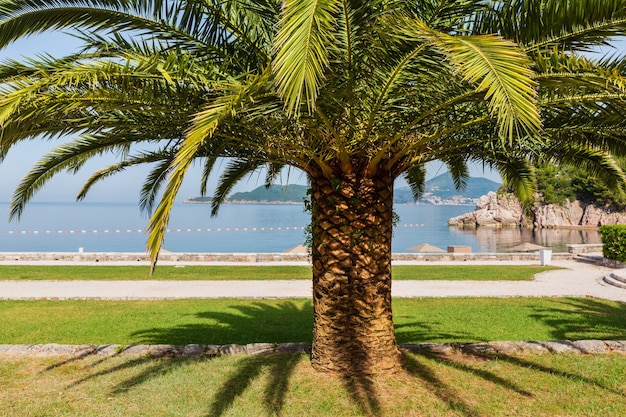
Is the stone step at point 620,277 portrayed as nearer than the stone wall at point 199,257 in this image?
Yes

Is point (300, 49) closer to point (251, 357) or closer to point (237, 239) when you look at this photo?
point (251, 357)

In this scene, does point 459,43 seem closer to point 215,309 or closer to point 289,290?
point 215,309

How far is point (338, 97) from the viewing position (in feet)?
14.0

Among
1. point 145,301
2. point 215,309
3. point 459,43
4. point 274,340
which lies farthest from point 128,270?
point 459,43

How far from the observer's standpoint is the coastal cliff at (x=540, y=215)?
67688 millimetres

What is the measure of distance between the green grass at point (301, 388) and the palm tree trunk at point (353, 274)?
255 mm

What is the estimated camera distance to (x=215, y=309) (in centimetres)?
1016

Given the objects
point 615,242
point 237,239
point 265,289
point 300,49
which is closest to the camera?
point 300,49

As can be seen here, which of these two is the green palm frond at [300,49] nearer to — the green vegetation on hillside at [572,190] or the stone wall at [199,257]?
the stone wall at [199,257]

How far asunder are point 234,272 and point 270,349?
31.7 ft

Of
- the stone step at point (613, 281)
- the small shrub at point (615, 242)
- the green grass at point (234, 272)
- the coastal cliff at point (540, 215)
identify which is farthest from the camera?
the coastal cliff at point (540, 215)

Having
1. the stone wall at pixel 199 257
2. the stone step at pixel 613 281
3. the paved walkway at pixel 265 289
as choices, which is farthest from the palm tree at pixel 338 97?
the stone wall at pixel 199 257

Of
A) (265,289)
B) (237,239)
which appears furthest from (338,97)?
(237,239)

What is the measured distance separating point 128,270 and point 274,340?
994 cm
